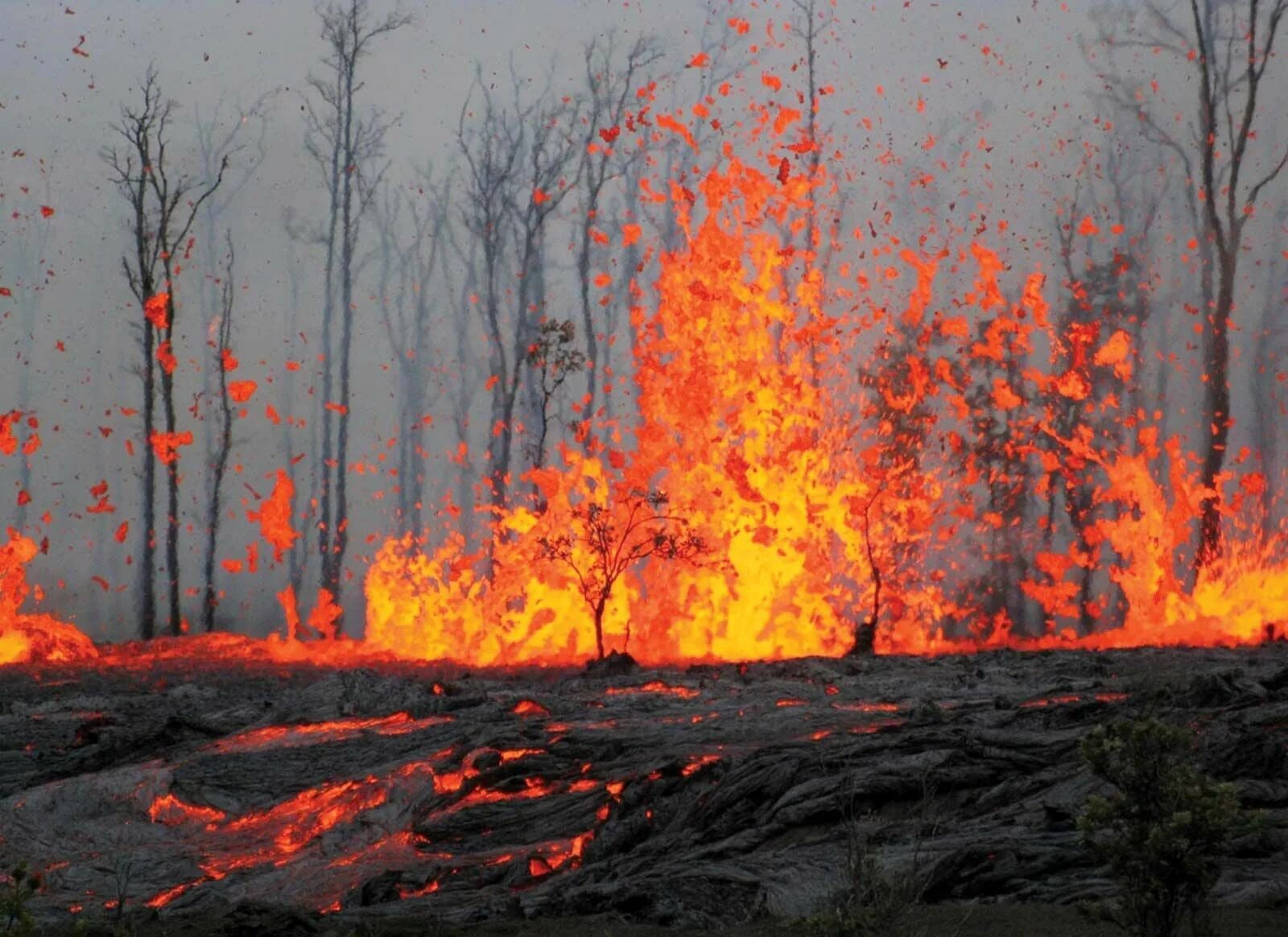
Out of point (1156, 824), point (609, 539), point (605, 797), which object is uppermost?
point (609, 539)

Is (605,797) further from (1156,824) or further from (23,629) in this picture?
(23,629)

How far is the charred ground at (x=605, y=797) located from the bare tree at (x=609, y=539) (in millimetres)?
8687

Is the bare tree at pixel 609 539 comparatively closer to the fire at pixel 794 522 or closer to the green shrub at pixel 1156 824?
the fire at pixel 794 522

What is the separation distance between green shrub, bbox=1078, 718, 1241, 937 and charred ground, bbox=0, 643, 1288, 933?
4.32 ft

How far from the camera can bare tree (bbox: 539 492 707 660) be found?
27.0 m

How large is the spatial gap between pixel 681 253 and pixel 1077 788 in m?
21.4

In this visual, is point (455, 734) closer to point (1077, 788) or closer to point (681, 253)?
point (1077, 788)

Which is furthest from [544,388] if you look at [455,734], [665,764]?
[665,764]

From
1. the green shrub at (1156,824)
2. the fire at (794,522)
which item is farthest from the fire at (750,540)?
the green shrub at (1156,824)

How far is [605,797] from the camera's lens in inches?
472

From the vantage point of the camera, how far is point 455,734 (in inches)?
585

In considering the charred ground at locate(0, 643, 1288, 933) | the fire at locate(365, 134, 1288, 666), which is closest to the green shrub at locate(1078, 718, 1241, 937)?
the charred ground at locate(0, 643, 1288, 933)

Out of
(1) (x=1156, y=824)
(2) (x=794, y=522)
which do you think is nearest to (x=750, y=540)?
(2) (x=794, y=522)

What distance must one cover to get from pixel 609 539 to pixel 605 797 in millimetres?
15167
